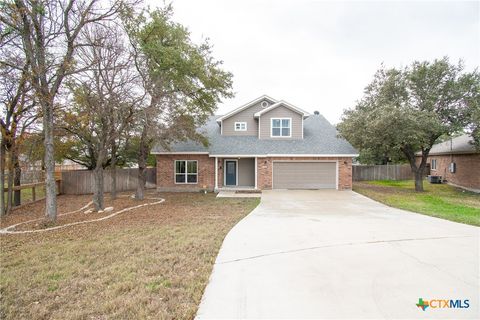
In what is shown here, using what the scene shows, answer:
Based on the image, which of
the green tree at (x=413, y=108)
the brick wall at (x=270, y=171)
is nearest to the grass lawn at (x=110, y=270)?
the brick wall at (x=270, y=171)

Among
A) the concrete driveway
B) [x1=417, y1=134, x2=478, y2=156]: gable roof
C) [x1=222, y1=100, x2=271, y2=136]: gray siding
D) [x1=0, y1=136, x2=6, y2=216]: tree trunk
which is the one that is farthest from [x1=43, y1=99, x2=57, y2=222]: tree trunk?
[x1=417, y1=134, x2=478, y2=156]: gable roof

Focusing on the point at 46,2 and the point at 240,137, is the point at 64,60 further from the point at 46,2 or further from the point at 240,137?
the point at 240,137

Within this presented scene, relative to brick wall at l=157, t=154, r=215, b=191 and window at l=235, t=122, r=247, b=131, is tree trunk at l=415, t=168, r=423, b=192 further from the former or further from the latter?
brick wall at l=157, t=154, r=215, b=191

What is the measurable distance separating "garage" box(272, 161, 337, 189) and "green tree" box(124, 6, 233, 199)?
7022 mm

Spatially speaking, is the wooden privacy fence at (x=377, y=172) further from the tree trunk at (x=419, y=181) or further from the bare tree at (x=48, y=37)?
the bare tree at (x=48, y=37)

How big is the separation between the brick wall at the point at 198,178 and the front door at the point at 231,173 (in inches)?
50.4

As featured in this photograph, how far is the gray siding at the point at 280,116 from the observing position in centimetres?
1675

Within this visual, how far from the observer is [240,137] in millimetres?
17375

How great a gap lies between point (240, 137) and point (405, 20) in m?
11.3

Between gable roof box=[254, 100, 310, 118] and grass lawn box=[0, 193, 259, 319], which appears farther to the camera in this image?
gable roof box=[254, 100, 310, 118]

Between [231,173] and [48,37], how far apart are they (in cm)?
1201

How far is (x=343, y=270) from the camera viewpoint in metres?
3.91

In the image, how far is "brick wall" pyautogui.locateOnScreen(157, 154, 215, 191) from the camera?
15.8 metres

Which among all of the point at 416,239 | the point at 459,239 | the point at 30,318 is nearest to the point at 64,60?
the point at 30,318
